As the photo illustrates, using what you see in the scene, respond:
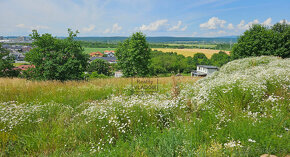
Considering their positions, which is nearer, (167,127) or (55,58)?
(167,127)

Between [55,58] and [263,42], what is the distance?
2827cm

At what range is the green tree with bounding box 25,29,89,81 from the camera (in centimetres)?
1128

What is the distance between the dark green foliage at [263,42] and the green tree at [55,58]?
24719 mm

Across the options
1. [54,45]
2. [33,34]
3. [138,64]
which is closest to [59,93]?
[54,45]

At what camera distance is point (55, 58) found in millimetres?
11461

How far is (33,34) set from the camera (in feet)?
37.3

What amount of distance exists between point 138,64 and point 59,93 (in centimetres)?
1674

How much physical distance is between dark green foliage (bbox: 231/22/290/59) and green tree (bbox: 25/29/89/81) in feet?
81.1

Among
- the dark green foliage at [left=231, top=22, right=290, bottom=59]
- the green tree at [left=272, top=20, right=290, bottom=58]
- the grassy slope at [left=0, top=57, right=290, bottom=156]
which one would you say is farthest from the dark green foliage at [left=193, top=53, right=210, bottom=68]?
the grassy slope at [left=0, top=57, right=290, bottom=156]

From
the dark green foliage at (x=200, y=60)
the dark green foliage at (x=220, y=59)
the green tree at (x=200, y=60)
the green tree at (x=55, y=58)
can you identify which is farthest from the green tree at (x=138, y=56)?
the dark green foliage at (x=200, y=60)

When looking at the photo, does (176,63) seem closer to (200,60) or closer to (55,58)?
(200,60)

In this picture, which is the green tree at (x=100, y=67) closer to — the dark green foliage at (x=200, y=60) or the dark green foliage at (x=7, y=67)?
the dark green foliage at (x=7, y=67)

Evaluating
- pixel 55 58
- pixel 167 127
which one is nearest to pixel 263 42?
pixel 167 127

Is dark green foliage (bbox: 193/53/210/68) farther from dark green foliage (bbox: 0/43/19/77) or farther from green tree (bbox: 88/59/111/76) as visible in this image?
dark green foliage (bbox: 0/43/19/77)
